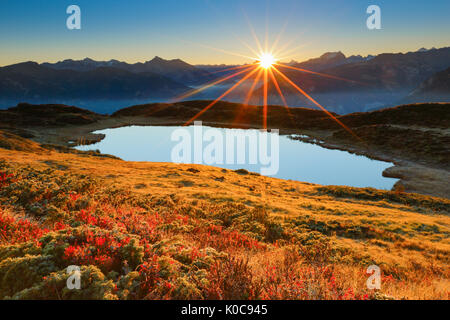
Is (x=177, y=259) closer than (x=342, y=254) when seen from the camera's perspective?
Yes

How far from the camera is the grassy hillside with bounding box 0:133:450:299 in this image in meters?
→ 4.63

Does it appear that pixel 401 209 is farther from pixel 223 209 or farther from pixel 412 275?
pixel 223 209

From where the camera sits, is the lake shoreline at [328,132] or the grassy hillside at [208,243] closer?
the grassy hillside at [208,243]

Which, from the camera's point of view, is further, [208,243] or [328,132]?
[328,132]

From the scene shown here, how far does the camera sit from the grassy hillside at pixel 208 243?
15.2 feet

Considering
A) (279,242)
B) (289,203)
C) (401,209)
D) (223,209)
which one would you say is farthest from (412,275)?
(401,209)

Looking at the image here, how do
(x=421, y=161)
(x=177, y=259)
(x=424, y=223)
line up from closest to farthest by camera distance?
1. (x=177, y=259)
2. (x=424, y=223)
3. (x=421, y=161)

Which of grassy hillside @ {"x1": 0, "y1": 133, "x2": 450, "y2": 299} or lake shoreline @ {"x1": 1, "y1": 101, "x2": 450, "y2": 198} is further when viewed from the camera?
lake shoreline @ {"x1": 1, "y1": 101, "x2": 450, "y2": 198}

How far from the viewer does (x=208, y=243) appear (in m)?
8.41

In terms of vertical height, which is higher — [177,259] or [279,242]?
[177,259]

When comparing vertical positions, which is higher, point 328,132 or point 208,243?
point 328,132
